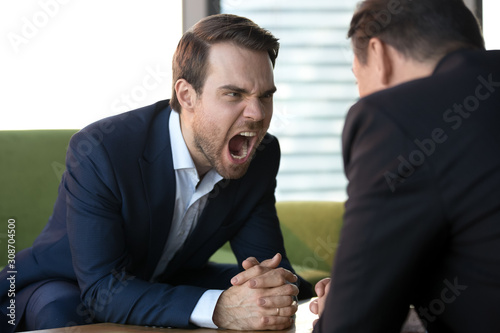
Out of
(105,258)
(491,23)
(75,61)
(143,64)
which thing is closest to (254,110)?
(105,258)

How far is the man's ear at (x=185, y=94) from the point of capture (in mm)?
1984

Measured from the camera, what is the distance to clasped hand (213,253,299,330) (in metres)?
1.48

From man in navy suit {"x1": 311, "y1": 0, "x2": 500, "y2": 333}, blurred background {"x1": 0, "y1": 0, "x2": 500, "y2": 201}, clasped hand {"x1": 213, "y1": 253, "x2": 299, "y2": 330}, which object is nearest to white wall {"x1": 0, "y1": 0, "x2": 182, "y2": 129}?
blurred background {"x1": 0, "y1": 0, "x2": 500, "y2": 201}

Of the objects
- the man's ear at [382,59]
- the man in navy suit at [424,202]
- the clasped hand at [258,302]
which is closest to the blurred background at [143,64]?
the clasped hand at [258,302]

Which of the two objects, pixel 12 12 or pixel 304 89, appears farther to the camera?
pixel 304 89

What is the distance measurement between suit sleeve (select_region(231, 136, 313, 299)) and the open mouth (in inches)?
3.3

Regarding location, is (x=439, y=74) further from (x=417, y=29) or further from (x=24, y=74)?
(x=24, y=74)

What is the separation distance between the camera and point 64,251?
198 centimetres

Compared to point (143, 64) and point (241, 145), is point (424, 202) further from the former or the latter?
point (143, 64)

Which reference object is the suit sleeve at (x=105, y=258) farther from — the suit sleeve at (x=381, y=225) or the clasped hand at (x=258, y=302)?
the suit sleeve at (x=381, y=225)

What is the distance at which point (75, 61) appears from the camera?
3.42 m

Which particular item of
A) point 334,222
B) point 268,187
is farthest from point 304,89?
point 268,187

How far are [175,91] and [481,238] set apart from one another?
1.29m

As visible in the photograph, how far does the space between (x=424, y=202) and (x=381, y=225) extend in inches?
2.7
